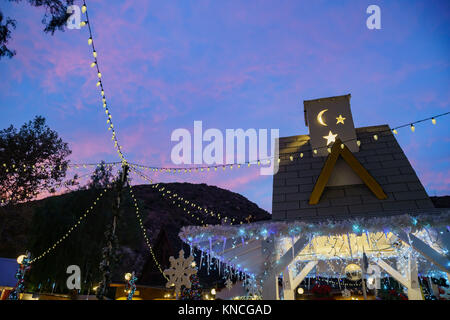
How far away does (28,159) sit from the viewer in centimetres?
1736

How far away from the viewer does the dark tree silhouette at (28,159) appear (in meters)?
15.6

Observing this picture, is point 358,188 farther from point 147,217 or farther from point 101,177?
point 147,217

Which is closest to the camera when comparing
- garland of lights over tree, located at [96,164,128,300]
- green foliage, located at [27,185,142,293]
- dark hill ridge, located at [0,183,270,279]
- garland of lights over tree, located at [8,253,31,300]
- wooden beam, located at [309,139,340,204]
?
wooden beam, located at [309,139,340,204]

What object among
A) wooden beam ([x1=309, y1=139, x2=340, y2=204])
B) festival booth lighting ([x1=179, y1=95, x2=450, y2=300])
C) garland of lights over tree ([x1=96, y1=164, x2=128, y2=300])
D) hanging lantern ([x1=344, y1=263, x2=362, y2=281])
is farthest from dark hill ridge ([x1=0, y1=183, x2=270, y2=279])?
wooden beam ([x1=309, y1=139, x2=340, y2=204])

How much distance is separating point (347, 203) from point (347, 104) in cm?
360

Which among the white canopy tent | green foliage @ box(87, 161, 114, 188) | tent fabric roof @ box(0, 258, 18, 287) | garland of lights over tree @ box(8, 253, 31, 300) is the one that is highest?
green foliage @ box(87, 161, 114, 188)

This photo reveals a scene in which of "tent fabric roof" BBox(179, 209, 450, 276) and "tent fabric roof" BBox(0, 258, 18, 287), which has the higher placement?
"tent fabric roof" BBox(179, 209, 450, 276)

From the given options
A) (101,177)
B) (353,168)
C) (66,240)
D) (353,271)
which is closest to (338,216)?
(353,168)

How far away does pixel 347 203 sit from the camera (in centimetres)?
639

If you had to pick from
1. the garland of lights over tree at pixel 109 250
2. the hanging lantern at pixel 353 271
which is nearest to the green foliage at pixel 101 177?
the garland of lights over tree at pixel 109 250

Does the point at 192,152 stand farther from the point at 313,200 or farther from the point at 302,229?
the point at 302,229

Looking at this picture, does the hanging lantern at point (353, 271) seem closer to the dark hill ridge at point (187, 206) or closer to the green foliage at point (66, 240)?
the green foliage at point (66, 240)

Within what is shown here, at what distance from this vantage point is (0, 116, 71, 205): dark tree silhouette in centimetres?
1562

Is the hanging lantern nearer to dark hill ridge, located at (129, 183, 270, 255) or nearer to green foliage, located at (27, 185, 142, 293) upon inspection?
green foliage, located at (27, 185, 142, 293)
